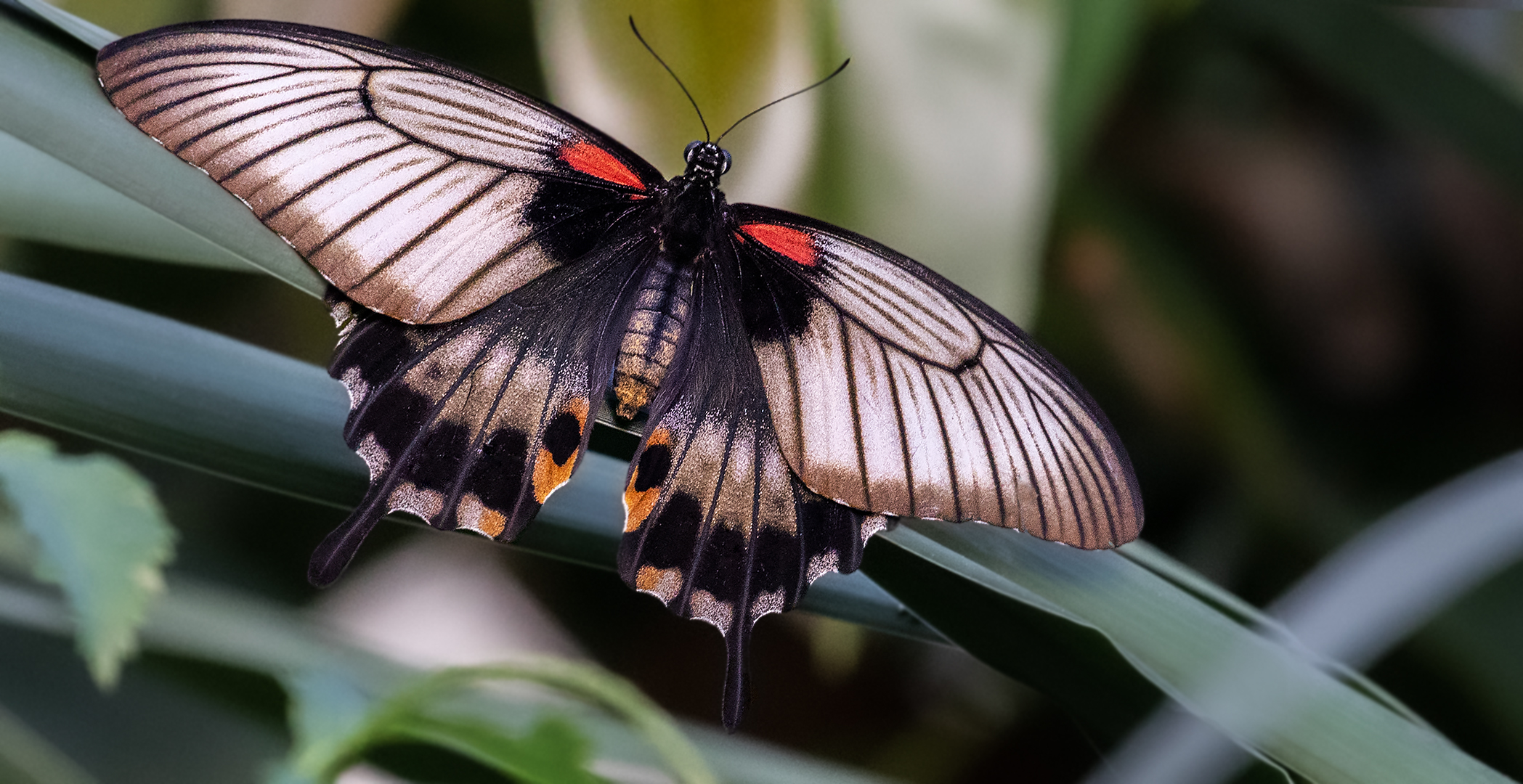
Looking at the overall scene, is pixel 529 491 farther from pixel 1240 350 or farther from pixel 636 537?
pixel 1240 350

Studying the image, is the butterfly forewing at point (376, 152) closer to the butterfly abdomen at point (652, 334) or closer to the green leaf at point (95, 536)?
the butterfly abdomen at point (652, 334)

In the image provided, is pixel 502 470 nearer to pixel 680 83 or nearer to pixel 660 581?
pixel 660 581

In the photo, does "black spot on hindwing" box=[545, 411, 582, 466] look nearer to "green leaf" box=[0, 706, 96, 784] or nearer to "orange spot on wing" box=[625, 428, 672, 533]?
"orange spot on wing" box=[625, 428, 672, 533]

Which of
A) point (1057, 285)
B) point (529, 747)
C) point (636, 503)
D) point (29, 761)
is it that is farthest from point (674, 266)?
point (1057, 285)

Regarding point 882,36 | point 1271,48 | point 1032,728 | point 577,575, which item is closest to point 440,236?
point 882,36

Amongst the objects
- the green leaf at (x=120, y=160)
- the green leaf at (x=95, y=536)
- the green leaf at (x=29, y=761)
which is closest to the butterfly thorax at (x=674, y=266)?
the green leaf at (x=120, y=160)

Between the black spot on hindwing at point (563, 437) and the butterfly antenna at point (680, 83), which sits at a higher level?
the butterfly antenna at point (680, 83)
